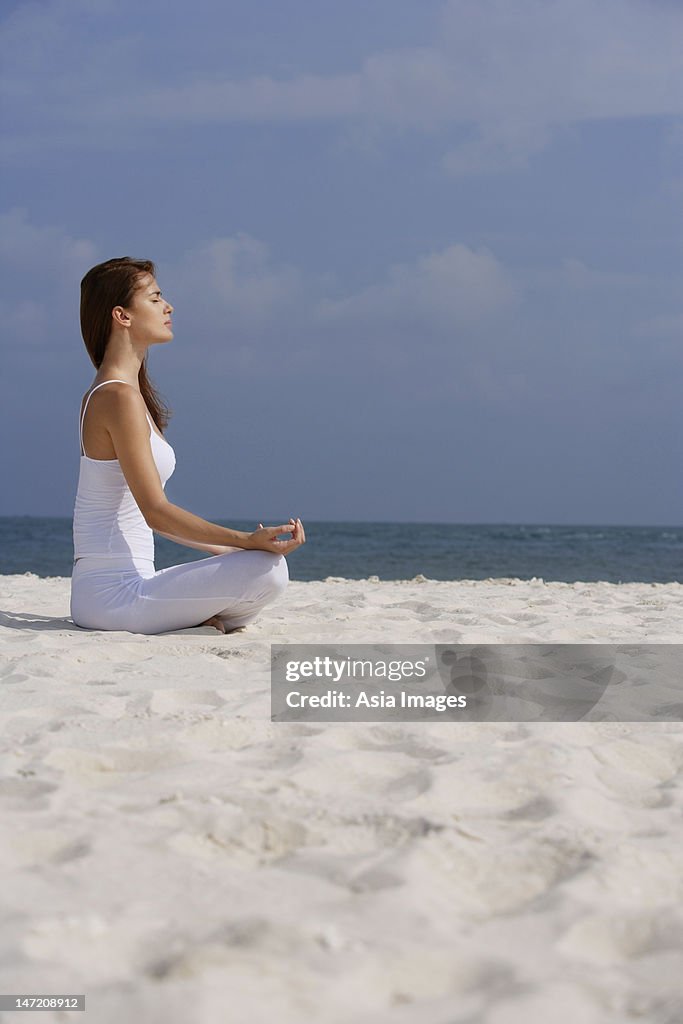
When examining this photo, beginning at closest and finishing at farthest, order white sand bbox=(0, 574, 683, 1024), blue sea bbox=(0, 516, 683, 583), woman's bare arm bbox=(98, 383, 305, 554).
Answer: white sand bbox=(0, 574, 683, 1024) → woman's bare arm bbox=(98, 383, 305, 554) → blue sea bbox=(0, 516, 683, 583)

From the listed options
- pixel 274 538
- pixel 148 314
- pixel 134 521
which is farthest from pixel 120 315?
pixel 274 538

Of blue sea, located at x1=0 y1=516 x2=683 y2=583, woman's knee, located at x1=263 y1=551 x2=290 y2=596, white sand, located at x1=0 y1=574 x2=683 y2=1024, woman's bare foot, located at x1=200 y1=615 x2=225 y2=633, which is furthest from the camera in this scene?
blue sea, located at x1=0 y1=516 x2=683 y2=583

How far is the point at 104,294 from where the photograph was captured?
3.61 metres

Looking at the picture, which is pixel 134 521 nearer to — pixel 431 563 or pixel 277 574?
pixel 277 574

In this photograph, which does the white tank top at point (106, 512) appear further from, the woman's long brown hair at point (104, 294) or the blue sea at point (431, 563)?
the blue sea at point (431, 563)

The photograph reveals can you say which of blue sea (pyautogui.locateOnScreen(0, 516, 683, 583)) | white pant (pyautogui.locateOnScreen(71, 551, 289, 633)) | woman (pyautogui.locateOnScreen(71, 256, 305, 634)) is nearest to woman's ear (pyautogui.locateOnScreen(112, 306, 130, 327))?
woman (pyautogui.locateOnScreen(71, 256, 305, 634))

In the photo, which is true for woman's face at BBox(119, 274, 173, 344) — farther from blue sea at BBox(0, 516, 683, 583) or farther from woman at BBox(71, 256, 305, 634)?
blue sea at BBox(0, 516, 683, 583)

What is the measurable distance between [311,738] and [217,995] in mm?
1069

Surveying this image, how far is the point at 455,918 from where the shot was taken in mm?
1416

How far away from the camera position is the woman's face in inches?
142

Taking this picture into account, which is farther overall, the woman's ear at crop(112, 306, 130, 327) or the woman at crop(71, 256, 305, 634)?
the woman's ear at crop(112, 306, 130, 327)

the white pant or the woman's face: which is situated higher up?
the woman's face

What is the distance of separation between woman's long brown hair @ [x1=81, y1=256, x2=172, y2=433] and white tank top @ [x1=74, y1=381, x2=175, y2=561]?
28cm

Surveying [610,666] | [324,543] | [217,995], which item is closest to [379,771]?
[217,995]
